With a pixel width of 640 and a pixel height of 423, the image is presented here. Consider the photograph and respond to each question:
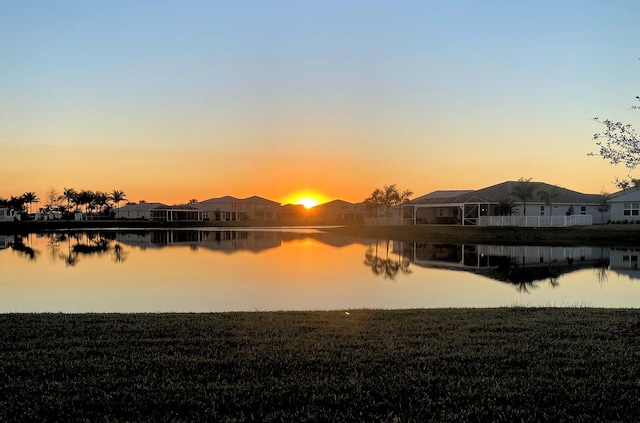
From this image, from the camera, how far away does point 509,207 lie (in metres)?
→ 44.9

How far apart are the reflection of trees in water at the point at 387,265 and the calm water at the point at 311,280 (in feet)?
0.14

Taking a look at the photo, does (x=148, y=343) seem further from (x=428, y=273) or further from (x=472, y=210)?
(x=472, y=210)

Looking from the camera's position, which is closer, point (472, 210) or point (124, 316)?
point (124, 316)

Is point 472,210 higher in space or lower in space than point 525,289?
Answer: higher

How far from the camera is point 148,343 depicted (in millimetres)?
6910

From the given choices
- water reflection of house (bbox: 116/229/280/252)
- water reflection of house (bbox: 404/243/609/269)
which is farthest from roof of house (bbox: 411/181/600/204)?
water reflection of house (bbox: 116/229/280/252)

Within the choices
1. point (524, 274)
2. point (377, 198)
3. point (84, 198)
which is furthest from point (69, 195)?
point (524, 274)

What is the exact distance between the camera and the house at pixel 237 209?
321ft

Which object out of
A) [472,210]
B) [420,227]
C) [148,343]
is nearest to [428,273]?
[148,343]

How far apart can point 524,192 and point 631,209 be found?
10.1 m

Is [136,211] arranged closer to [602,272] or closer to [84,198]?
[84,198]

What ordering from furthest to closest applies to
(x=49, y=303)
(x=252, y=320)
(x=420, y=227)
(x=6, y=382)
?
(x=420, y=227) < (x=49, y=303) < (x=252, y=320) < (x=6, y=382)

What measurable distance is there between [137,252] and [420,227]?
85.6 ft

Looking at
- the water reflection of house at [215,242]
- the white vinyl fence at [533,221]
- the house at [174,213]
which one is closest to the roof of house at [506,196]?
the white vinyl fence at [533,221]
